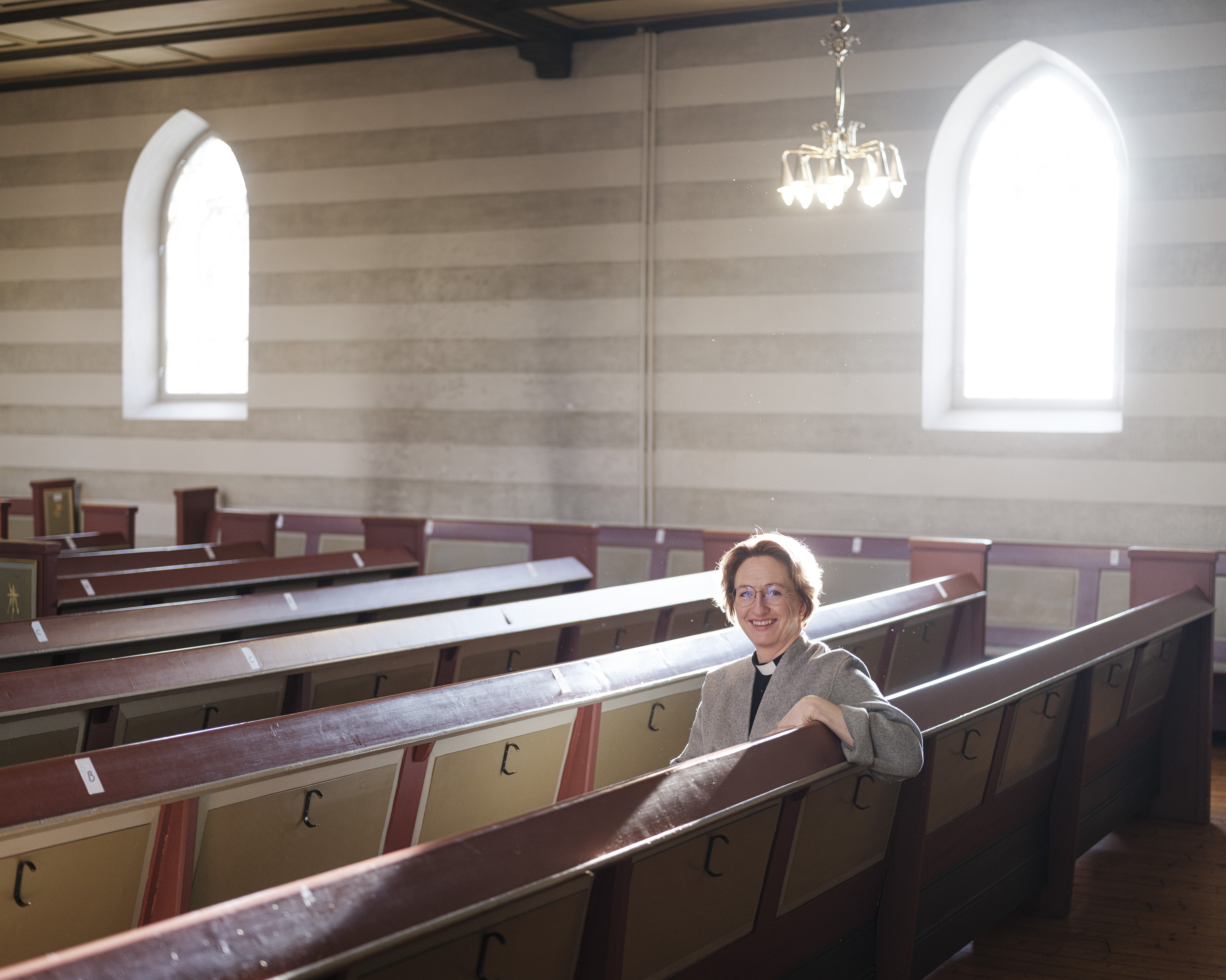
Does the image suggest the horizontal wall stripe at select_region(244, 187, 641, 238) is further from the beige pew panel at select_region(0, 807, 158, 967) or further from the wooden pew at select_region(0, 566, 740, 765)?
the beige pew panel at select_region(0, 807, 158, 967)

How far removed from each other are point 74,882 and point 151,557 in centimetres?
427

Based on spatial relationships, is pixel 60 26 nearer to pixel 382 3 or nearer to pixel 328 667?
pixel 382 3

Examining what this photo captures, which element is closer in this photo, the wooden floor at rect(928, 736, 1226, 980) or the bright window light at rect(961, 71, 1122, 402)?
the wooden floor at rect(928, 736, 1226, 980)

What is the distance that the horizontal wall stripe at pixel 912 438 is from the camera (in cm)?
667

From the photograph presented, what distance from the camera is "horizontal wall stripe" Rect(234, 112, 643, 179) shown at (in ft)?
26.2

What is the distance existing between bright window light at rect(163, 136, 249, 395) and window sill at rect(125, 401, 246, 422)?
10cm

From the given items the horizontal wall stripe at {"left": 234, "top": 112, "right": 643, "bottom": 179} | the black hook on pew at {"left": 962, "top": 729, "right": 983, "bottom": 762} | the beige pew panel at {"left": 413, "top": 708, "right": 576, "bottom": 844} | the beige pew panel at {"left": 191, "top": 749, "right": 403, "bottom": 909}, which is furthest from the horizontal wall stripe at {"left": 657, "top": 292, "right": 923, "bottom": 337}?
the beige pew panel at {"left": 191, "top": 749, "right": 403, "bottom": 909}

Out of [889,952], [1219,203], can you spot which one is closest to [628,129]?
[1219,203]

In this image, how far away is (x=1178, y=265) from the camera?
6625 mm

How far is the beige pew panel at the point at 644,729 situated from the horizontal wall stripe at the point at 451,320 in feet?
16.0

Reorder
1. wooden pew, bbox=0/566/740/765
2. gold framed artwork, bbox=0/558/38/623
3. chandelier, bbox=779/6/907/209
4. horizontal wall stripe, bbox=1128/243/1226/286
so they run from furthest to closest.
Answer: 1. horizontal wall stripe, bbox=1128/243/1226/286
2. chandelier, bbox=779/6/907/209
3. gold framed artwork, bbox=0/558/38/623
4. wooden pew, bbox=0/566/740/765

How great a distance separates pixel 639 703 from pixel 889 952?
897mm

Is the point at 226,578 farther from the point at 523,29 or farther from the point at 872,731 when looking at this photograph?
the point at 523,29

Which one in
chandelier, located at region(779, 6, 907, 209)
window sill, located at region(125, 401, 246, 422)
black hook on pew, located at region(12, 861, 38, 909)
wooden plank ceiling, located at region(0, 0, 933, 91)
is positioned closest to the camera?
black hook on pew, located at region(12, 861, 38, 909)
